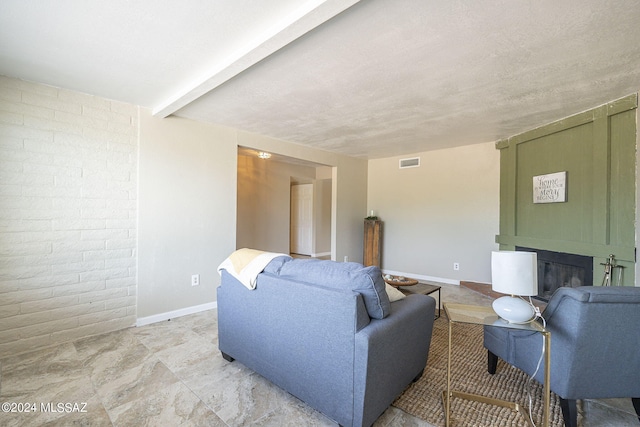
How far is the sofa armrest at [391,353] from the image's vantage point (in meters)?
1.37

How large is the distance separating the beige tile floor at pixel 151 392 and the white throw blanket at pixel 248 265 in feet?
2.33

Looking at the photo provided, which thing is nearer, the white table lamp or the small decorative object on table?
the white table lamp

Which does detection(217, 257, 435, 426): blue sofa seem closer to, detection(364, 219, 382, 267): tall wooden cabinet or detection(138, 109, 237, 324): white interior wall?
detection(138, 109, 237, 324): white interior wall

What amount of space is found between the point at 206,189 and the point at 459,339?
10.4 feet

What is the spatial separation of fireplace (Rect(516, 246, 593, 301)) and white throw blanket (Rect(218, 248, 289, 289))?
340 cm

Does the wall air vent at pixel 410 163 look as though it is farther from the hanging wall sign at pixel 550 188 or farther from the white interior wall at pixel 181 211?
the white interior wall at pixel 181 211

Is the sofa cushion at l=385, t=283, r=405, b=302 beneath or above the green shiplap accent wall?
beneath

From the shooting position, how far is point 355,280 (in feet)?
5.03

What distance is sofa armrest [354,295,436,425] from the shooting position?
1.37 m

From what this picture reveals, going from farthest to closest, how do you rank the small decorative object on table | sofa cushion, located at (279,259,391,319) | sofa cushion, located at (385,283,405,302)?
1. the small decorative object on table
2. sofa cushion, located at (385,283,405,302)
3. sofa cushion, located at (279,259,391,319)

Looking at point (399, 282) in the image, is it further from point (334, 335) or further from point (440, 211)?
point (440, 211)

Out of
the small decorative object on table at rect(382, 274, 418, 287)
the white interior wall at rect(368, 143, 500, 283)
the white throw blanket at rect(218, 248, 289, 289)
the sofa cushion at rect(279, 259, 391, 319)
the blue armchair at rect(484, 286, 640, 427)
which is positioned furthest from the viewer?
the white interior wall at rect(368, 143, 500, 283)

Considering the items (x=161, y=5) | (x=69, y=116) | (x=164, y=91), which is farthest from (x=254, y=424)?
(x=69, y=116)

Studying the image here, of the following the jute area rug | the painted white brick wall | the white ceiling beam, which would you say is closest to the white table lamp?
the jute area rug
